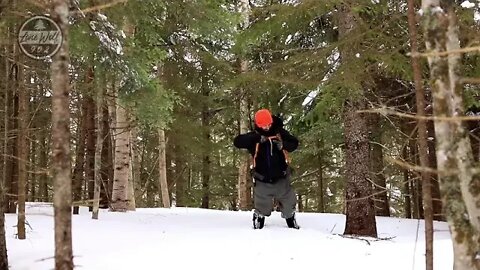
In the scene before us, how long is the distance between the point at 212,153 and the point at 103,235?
11823mm

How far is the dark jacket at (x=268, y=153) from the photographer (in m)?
7.72

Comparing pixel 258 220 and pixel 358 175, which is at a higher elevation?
pixel 358 175

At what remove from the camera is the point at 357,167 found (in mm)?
7809

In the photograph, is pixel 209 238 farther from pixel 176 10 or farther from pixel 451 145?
pixel 451 145

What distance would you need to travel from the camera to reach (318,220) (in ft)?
29.7

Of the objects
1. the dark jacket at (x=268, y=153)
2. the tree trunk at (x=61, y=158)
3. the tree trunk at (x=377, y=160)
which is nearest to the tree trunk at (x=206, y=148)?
the tree trunk at (x=377, y=160)

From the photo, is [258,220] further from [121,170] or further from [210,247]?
[121,170]

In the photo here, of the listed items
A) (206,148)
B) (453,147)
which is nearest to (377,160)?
(206,148)

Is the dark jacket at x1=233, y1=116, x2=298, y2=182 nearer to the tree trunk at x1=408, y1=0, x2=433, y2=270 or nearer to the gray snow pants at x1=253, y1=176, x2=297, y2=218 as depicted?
the gray snow pants at x1=253, y1=176, x2=297, y2=218

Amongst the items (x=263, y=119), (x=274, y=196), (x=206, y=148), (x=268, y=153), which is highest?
(x=206, y=148)

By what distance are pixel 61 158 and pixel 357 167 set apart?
17.2 ft

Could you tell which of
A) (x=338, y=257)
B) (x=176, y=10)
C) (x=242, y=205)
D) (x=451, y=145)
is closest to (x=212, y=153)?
(x=242, y=205)

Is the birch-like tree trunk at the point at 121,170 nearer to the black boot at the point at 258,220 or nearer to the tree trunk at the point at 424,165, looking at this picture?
the black boot at the point at 258,220

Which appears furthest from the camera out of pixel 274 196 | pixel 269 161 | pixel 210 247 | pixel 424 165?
pixel 274 196
